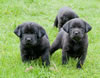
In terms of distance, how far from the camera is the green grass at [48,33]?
193 inches

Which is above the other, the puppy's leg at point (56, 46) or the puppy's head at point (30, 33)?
the puppy's head at point (30, 33)

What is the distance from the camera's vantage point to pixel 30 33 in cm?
490

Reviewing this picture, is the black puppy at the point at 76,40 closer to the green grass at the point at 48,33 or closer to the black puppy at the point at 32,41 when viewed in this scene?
the green grass at the point at 48,33

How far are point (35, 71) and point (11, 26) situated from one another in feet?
11.5

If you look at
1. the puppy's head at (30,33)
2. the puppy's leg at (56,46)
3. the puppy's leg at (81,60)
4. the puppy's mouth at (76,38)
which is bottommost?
the puppy's leg at (81,60)

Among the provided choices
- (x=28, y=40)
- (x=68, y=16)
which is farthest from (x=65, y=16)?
(x=28, y=40)

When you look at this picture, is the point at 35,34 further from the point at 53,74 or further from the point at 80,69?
the point at 80,69

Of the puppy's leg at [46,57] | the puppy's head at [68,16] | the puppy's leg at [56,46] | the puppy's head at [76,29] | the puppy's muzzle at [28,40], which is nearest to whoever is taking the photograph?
the puppy's muzzle at [28,40]

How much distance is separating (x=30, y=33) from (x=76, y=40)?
1134 mm

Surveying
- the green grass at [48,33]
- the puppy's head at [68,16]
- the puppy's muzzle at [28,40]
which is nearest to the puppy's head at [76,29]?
the green grass at [48,33]

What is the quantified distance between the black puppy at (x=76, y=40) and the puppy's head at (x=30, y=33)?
73 centimetres

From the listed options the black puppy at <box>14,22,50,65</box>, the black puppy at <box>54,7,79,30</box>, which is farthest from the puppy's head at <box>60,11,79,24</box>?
the black puppy at <box>14,22,50,65</box>

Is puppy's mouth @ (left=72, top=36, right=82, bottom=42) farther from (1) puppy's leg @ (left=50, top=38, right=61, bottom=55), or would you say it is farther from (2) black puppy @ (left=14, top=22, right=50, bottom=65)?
(1) puppy's leg @ (left=50, top=38, right=61, bottom=55)

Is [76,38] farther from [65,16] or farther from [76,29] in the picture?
[65,16]
